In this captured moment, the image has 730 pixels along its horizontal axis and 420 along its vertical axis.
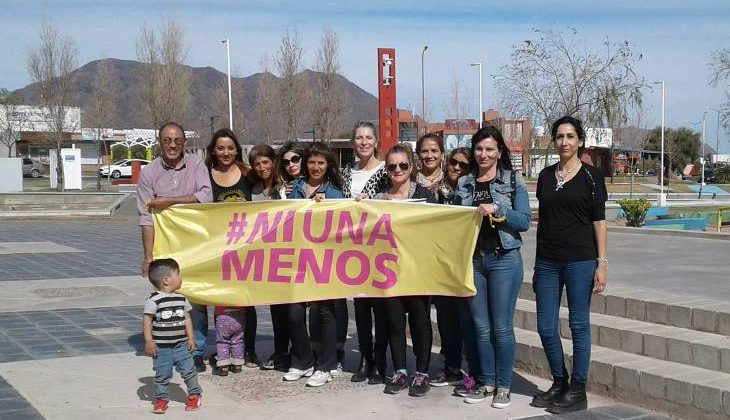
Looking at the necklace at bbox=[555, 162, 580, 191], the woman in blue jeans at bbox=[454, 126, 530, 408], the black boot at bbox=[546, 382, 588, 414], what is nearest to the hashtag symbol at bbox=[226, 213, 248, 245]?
the woman in blue jeans at bbox=[454, 126, 530, 408]

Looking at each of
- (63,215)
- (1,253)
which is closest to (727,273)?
(1,253)

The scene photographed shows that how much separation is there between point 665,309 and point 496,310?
1803 millimetres

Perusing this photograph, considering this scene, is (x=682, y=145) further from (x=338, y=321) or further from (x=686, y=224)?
(x=338, y=321)

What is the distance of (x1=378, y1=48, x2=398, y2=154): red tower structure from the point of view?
79.1 ft

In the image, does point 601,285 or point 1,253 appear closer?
point 601,285

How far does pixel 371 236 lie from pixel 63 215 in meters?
23.2

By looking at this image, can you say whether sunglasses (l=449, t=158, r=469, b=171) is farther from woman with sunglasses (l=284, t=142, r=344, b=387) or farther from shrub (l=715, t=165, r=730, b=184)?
shrub (l=715, t=165, r=730, b=184)

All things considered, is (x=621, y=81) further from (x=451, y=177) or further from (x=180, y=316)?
(x=180, y=316)

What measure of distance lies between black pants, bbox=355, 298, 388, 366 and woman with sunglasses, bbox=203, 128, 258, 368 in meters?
1.18

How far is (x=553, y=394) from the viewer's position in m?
6.23

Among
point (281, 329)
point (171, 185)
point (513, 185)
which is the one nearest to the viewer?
point (513, 185)

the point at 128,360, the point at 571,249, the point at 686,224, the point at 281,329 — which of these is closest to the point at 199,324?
the point at 281,329

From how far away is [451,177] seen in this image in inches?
279

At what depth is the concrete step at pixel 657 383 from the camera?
5.70 meters
